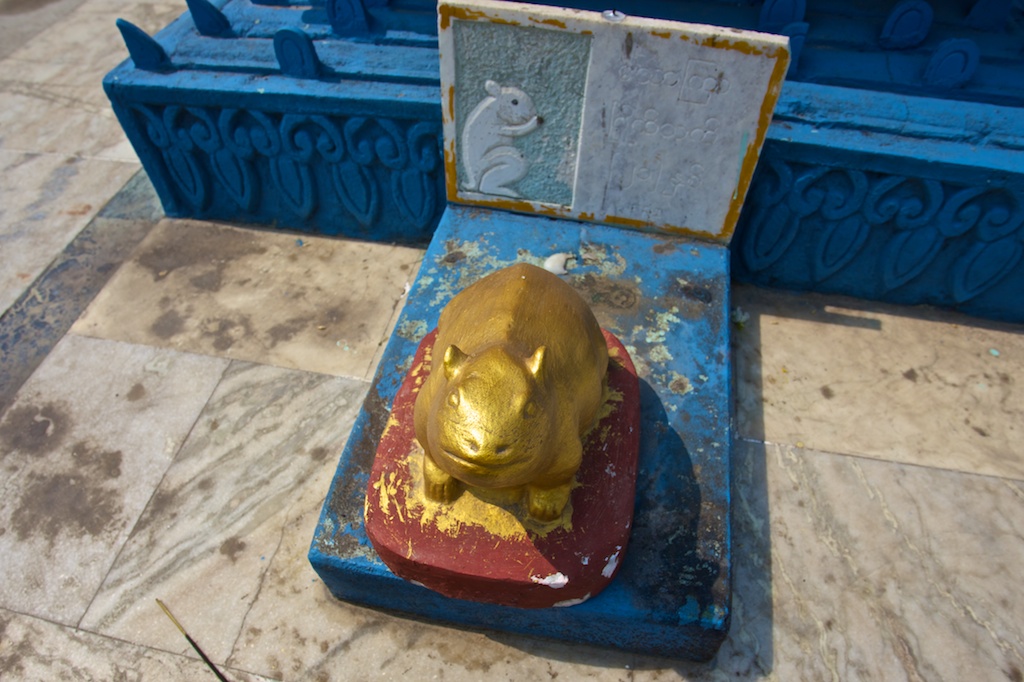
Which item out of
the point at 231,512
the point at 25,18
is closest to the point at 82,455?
Result: the point at 231,512

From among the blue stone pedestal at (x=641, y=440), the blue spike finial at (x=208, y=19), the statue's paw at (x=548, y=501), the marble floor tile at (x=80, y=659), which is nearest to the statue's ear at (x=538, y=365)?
the statue's paw at (x=548, y=501)

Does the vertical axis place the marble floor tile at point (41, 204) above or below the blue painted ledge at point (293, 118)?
below

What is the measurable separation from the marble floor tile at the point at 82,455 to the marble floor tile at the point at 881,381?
269 centimetres

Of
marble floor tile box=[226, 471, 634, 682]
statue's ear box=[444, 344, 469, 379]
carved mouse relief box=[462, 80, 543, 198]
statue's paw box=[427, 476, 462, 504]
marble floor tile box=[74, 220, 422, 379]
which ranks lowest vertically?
marble floor tile box=[226, 471, 634, 682]

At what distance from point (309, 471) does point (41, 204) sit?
9.52 feet

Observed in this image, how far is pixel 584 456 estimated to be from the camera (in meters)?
2.18

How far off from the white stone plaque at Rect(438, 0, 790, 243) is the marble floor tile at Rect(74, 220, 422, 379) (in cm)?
75

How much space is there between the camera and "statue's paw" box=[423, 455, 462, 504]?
2.03 m

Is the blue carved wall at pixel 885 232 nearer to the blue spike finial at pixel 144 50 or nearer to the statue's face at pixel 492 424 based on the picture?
the statue's face at pixel 492 424

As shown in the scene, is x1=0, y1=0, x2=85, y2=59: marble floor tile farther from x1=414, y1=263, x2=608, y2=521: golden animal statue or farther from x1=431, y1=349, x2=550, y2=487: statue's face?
x1=431, y1=349, x2=550, y2=487: statue's face

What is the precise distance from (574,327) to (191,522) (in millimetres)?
1884

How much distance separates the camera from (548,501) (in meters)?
2.00

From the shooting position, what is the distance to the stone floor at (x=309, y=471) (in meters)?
2.37

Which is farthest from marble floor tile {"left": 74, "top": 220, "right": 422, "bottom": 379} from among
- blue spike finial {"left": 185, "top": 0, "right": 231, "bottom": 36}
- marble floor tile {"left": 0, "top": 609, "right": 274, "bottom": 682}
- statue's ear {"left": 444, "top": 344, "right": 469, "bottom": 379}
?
statue's ear {"left": 444, "top": 344, "right": 469, "bottom": 379}
